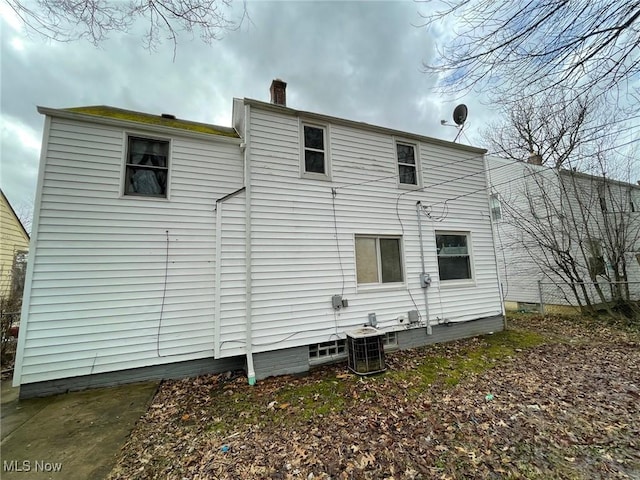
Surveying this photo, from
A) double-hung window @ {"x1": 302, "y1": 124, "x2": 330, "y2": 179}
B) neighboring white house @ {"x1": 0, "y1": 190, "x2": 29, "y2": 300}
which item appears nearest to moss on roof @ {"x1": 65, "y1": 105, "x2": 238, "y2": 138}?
double-hung window @ {"x1": 302, "y1": 124, "x2": 330, "y2": 179}

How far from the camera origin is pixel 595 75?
3092 millimetres

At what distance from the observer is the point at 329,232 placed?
19.5 ft

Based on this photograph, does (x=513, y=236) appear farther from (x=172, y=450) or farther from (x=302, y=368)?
(x=172, y=450)

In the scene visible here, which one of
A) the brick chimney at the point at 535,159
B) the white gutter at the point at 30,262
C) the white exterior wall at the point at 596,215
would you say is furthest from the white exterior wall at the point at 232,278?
the brick chimney at the point at 535,159

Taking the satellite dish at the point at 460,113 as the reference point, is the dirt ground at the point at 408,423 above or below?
below

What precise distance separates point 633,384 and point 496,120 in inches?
521

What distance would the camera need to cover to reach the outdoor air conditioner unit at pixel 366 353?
507 cm

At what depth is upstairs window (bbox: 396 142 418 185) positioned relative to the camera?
716cm

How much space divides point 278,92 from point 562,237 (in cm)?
1141

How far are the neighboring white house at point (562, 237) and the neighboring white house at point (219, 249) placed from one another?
5616 millimetres

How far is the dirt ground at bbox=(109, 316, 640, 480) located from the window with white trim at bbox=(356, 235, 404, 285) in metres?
1.93

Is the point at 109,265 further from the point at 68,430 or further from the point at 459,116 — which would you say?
the point at 459,116

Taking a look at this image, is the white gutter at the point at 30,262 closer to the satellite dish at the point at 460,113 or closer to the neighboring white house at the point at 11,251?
the neighboring white house at the point at 11,251

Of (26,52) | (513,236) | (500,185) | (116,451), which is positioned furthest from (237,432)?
(500,185)
